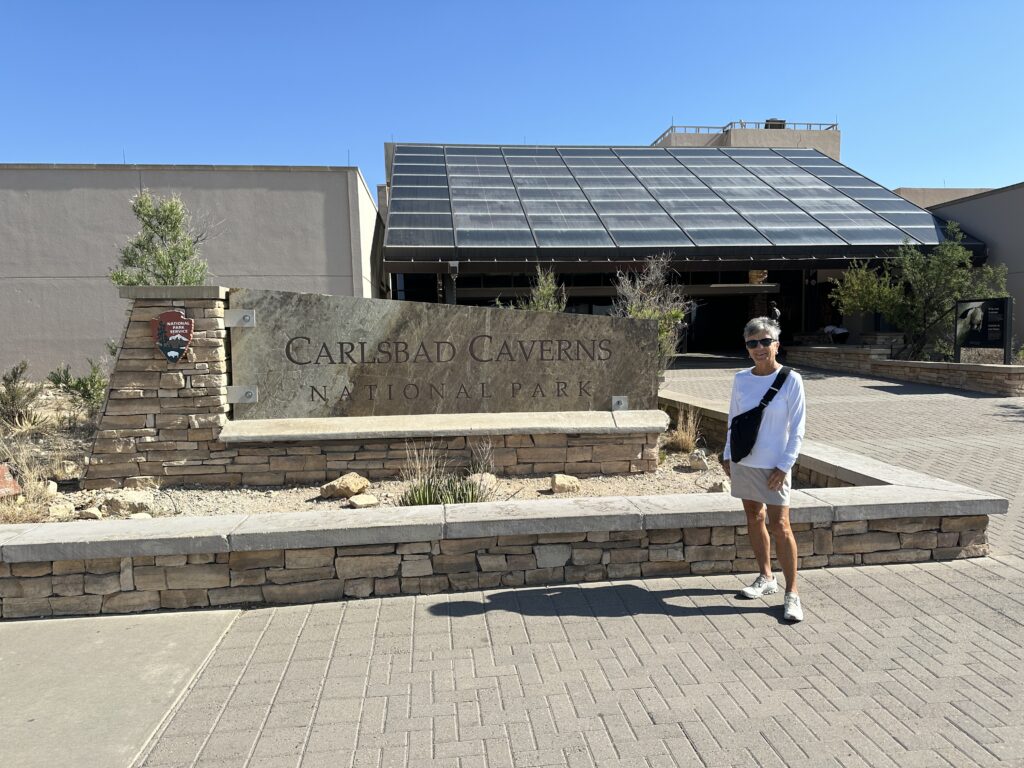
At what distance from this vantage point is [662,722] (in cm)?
269

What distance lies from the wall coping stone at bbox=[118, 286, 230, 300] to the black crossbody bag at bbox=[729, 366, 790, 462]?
4.73 m

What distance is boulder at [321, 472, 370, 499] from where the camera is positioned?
5.70 meters

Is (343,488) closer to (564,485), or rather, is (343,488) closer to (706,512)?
(564,485)

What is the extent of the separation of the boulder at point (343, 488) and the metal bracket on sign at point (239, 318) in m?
1.82

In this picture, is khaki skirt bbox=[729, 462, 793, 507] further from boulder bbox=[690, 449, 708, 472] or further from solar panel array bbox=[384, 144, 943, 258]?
solar panel array bbox=[384, 144, 943, 258]

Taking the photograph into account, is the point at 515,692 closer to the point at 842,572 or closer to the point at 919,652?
the point at 919,652

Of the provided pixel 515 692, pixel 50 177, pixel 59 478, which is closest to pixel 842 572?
pixel 515 692

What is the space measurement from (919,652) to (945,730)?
2.24ft

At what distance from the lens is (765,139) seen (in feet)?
125

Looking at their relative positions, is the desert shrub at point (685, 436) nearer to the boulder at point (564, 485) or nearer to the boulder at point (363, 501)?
the boulder at point (564, 485)

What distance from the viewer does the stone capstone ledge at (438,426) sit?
20.0ft

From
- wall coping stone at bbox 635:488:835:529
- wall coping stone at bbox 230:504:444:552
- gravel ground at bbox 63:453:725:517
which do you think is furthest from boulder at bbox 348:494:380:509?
wall coping stone at bbox 635:488:835:529

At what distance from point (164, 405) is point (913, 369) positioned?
15.4 m

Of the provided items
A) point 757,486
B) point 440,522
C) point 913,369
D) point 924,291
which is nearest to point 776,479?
point 757,486
